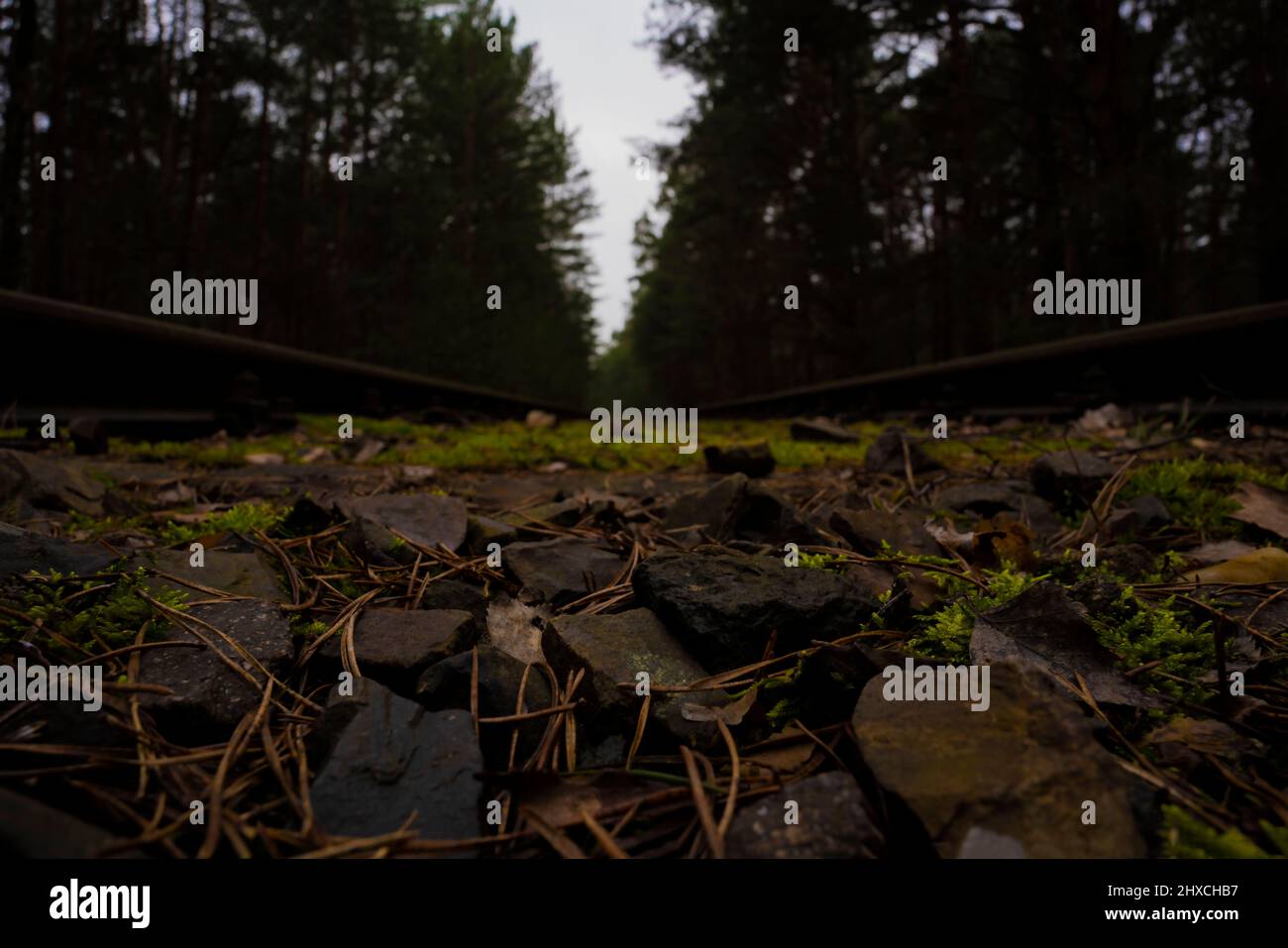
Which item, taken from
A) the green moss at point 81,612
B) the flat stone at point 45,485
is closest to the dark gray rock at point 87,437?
the flat stone at point 45,485

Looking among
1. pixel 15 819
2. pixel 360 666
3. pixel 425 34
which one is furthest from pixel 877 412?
pixel 425 34

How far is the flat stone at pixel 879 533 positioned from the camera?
1906 millimetres

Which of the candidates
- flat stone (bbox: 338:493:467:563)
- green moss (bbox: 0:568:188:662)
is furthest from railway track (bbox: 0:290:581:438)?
green moss (bbox: 0:568:188:662)

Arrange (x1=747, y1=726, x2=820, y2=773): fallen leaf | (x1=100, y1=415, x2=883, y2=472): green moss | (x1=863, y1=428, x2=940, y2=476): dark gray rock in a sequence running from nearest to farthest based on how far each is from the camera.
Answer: (x1=747, y1=726, x2=820, y2=773): fallen leaf
(x1=863, y1=428, x2=940, y2=476): dark gray rock
(x1=100, y1=415, x2=883, y2=472): green moss

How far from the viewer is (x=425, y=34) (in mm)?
25156

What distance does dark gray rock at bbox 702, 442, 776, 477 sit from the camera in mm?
3498

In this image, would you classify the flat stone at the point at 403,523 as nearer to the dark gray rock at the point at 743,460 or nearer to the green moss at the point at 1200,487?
the dark gray rock at the point at 743,460

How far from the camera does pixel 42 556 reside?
1.42 m

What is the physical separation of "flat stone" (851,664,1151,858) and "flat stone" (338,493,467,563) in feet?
4.26

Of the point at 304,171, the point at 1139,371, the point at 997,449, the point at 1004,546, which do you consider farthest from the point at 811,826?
the point at 304,171

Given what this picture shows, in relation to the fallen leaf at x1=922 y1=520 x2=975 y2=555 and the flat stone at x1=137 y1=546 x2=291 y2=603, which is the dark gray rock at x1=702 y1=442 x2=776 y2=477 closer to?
the fallen leaf at x1=922 y1=520 x2=975 y2=555

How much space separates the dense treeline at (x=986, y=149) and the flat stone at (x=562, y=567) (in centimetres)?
455
